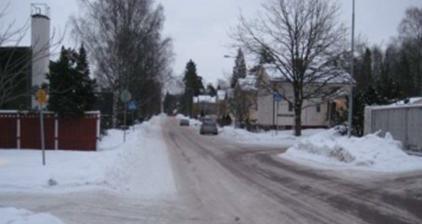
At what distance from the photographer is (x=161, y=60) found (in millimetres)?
58625

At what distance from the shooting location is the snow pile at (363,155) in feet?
68.9

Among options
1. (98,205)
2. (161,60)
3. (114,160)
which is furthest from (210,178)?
(161,60)

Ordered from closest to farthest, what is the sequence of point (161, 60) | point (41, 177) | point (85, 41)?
1. point (41, 177)
2. point (85, 41)
3. point (161, 60)

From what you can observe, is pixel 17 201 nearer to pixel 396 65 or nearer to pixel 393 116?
pixel 393 116

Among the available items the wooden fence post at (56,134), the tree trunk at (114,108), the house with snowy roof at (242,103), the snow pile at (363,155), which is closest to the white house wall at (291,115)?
the house with snowy roof at (242,103)

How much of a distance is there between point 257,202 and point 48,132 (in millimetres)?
15658

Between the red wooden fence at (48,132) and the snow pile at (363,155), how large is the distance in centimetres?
952

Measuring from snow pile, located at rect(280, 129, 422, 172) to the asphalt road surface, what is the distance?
2.29 metres

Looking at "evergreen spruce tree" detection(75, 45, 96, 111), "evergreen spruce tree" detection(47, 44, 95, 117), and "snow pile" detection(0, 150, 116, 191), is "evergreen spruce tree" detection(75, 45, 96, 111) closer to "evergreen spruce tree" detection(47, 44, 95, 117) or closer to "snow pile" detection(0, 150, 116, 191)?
"evergreen spruce tree" detection(47, 44, 95, 117)

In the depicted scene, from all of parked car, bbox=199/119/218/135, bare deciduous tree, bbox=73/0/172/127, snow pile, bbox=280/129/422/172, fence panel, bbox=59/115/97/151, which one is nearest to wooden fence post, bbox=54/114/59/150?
fence panel, bbox=59/115/97/151

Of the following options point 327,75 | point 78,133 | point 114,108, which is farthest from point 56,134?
point 327,75

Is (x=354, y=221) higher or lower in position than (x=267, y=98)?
lower

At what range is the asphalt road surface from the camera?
35.7 feet

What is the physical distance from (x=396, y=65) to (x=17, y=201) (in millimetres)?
88118
